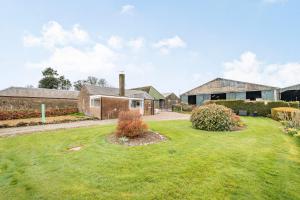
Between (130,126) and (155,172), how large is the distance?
388cm

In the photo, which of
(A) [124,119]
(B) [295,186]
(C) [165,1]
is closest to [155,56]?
(C) [165,1]

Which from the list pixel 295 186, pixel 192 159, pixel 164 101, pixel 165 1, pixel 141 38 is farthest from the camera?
pixel 164 101

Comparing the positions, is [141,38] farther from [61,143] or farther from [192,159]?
[192,159]

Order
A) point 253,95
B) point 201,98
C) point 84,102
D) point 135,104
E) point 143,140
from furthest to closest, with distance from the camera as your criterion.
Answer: point 201,98, point 253,95, point 135,104, point 84,102, point 143,140

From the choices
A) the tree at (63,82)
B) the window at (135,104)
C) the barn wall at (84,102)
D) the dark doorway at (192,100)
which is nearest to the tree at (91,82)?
the tree at (63,82)

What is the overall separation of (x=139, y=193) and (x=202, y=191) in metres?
1.37

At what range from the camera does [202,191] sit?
12.7 ft

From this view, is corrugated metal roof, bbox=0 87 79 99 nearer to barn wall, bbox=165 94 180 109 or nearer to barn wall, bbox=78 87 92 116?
barn wall, bbox=78 87 92 116

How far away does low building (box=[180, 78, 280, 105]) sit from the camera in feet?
88.0

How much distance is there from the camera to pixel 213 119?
11.3 m

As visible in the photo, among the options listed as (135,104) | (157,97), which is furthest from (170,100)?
(135,104)

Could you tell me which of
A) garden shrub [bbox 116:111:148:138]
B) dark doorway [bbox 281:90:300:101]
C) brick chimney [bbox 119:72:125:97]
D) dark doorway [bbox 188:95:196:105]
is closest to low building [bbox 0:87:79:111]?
brick chimney [bbox 119:72:125:97]

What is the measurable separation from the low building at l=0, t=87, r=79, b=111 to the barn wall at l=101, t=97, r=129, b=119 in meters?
16.2

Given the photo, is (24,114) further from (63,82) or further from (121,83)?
(63,82)
